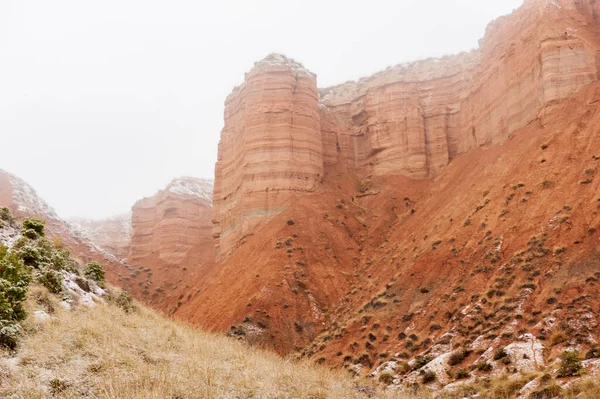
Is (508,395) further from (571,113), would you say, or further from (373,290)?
(571,113)

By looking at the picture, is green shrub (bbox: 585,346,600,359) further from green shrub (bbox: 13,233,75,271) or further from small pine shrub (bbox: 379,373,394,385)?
green shrub (bbox: 13,233,75,271)

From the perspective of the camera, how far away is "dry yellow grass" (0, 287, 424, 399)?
905 cm

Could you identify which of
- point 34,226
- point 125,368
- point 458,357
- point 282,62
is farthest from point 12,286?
point 282,62

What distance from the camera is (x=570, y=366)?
1431cm

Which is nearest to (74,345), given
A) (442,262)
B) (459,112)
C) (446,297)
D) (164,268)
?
(446,297)

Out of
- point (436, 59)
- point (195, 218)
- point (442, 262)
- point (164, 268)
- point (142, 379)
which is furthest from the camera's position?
point (195, 218)

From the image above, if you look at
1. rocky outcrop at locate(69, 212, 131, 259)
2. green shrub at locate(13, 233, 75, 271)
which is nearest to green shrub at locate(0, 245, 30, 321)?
green shrub at locate(13, 233, 75, 271)

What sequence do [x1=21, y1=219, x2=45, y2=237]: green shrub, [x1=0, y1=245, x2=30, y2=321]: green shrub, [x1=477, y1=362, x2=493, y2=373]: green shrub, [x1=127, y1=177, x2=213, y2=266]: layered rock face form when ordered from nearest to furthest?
[x1=0, y1=245, x2=30, y2=321]: green shrub → [x1=477, y1=362, x2=493, y2=373]: green shrub → [x1=21, y1=219, x2=45, y2=237]: green shrub → [x1=127, y1=177, x2=213, y2=266]: layered rock face

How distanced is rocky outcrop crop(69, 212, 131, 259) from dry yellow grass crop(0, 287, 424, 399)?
205 ft

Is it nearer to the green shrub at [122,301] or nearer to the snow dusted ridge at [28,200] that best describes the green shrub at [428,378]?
the green shrub at [122,301]

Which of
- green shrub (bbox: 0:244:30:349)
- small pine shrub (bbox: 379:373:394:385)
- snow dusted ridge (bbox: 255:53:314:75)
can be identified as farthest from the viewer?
snow dusted ridge (bbox: 255:53:314:75)

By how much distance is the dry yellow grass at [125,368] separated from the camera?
356 inches

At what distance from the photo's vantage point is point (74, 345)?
11.0 m

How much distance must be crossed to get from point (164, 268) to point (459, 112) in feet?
123
